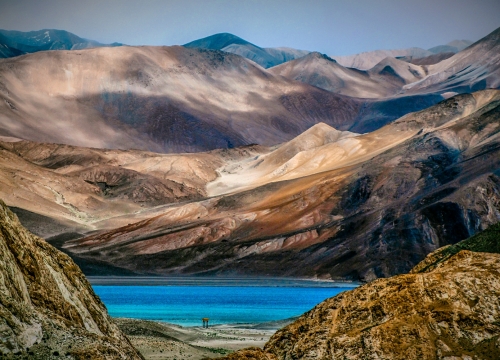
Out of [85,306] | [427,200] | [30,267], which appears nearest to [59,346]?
[30,267]

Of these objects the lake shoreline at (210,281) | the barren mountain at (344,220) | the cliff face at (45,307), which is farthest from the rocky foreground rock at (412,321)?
the barren mountain at (344,220)

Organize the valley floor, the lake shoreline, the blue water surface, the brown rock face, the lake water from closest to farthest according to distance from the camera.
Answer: the brown rock face → the valley floor → the blue water surface → the lake water → the lake shoreline

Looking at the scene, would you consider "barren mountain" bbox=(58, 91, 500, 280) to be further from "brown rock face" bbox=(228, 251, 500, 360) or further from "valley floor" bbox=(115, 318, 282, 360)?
"brown rock face" bbox=(228, 251, 500, 360)

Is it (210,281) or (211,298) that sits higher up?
(210,281)

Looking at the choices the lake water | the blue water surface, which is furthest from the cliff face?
the lake water

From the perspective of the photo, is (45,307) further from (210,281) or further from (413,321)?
(210,281)

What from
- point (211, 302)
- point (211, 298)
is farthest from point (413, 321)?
point (211, 298)

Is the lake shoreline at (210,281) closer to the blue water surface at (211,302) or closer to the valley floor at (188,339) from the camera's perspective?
the blue water surface at (211,302)
